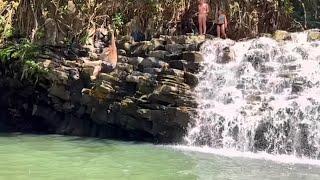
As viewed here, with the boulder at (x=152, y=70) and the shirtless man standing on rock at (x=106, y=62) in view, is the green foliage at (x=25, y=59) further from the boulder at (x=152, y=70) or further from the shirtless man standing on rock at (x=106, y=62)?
the boulder at (x=152, y=70)

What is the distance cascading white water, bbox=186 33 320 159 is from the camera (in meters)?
11.8

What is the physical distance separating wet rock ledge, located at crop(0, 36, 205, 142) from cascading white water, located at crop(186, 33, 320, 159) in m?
0.46

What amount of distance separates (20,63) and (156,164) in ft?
25.0

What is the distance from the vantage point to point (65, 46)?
16.0 metres

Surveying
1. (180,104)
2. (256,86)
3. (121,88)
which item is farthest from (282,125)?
(121,88)

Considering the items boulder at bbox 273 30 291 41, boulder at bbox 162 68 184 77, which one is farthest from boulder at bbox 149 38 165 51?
boulder at bbox 273 30 291 41

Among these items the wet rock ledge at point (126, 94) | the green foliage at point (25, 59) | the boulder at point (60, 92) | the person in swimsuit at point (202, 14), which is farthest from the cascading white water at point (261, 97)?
the green foliage at point (25, 59)

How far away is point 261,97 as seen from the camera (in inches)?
495

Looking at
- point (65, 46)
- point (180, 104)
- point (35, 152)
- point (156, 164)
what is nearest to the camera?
point (156, 164)

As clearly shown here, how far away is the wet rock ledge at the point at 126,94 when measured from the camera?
13125mm

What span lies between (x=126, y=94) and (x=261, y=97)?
3556 millimetres

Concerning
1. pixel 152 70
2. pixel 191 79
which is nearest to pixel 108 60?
pixel 152 70

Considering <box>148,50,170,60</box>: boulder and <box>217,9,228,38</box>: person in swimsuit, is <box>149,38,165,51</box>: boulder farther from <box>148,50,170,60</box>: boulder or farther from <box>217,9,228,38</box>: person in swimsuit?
<box>217,9,228,38</box>: person in swimsuit

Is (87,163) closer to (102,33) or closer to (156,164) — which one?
(156,164)
